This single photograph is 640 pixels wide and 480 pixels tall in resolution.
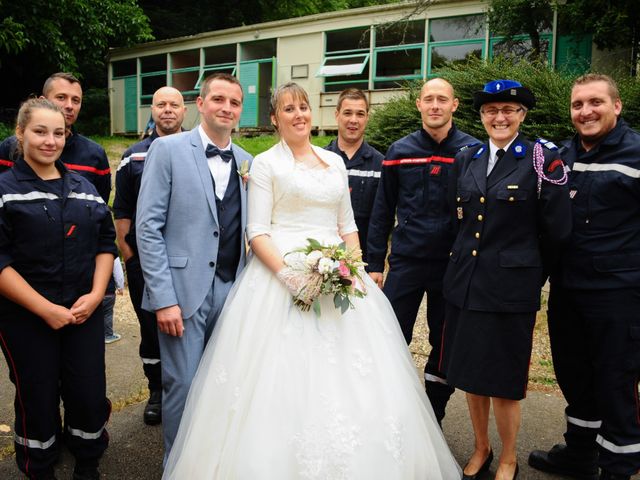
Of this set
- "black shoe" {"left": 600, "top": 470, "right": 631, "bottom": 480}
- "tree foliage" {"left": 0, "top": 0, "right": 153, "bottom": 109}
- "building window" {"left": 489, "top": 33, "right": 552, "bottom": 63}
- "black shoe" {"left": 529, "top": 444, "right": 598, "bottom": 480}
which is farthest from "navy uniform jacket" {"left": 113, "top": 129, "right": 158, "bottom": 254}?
"tree foliage" {"left": 0, "top": 0, "right": 153, "bottom": 109}

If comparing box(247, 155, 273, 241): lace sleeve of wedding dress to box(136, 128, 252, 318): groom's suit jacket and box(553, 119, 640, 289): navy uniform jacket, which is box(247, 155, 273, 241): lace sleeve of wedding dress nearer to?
box(136, 128, 252, 318): groom's suit jacket

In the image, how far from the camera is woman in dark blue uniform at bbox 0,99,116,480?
3299mm

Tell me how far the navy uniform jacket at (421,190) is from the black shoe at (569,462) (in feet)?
4.97

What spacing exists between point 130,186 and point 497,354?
295 centimetres

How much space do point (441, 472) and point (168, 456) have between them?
5.23ft

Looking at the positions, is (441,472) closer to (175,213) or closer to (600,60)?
(175,213)

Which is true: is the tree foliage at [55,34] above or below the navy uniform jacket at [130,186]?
Result: above

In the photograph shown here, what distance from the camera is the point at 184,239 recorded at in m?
3.40

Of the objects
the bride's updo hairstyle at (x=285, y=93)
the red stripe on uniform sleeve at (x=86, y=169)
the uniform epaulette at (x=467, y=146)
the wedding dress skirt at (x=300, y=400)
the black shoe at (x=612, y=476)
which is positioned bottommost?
the black shoe at (x=612, y=476)

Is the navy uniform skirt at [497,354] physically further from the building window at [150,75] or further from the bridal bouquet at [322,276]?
the building window at [150,75]

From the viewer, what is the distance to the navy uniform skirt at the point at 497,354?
3.45 metres

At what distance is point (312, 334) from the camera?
325cm

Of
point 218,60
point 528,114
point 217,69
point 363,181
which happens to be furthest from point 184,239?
point 218,60

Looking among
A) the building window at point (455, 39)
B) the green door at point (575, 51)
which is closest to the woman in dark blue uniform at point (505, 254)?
the green door at point (575, 51)
